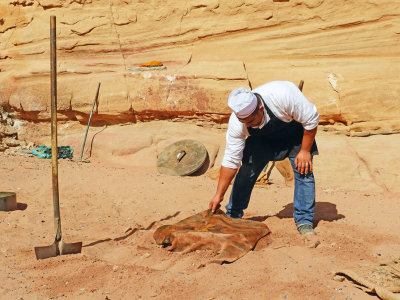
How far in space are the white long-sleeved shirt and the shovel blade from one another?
A: 1.31m

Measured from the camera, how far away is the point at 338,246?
4.11 meters

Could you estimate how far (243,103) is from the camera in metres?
3.67

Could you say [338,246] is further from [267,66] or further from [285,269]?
[267,66]

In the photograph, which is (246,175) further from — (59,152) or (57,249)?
(59,152)

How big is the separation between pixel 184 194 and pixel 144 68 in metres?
3.30

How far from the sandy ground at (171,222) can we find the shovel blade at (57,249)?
0.07 meters

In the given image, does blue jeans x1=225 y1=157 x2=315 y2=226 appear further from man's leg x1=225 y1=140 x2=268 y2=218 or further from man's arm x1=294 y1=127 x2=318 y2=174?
man's arm x1=294 y1=127 x2=318 y2=174

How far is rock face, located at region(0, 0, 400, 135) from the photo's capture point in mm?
7766

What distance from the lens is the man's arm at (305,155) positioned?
4043 millimetres

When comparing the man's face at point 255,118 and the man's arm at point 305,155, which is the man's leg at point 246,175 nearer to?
the man's arm at point 305,155

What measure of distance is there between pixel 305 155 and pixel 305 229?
650 mm

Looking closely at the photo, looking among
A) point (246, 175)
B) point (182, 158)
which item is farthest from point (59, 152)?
point (246, 175)

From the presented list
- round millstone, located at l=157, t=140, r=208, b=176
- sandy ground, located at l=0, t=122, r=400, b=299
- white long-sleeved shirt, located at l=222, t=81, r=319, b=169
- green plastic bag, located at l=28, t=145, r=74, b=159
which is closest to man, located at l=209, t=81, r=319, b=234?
white long-sleeved shirt, located at l=222, t=81, r=319, b=169

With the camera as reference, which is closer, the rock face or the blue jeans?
the blue jeans
